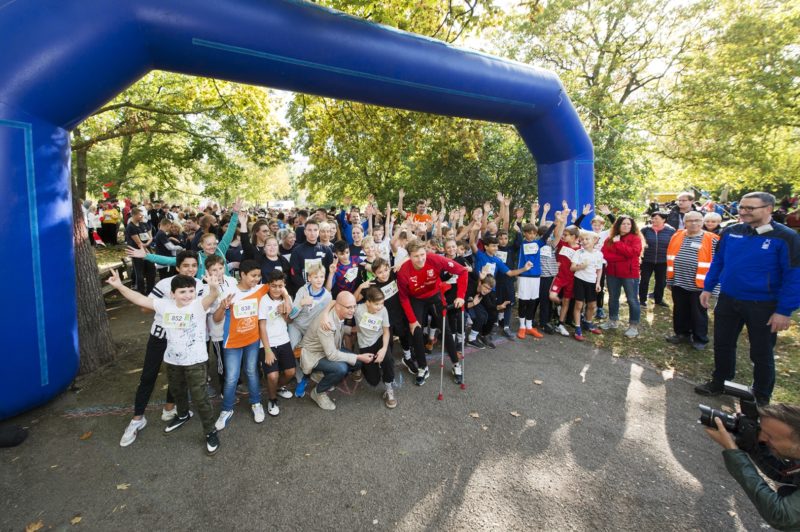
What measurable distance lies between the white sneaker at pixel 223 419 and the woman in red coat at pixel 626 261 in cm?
638

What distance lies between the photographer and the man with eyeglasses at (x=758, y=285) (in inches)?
152

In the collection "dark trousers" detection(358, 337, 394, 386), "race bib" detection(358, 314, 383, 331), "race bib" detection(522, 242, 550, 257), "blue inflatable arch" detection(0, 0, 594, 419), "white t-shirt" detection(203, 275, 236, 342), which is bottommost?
"dark trousers" detection(358, 337, 394, 386)

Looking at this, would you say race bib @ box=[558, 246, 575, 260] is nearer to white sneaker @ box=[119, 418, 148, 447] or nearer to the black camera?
the black camera

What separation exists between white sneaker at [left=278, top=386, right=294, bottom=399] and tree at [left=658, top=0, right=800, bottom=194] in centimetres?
1541

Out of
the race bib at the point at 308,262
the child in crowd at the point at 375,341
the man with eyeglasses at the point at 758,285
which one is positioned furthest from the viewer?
the race bib at the point at 308,262

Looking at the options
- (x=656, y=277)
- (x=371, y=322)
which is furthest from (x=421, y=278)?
(x=656, y=277)

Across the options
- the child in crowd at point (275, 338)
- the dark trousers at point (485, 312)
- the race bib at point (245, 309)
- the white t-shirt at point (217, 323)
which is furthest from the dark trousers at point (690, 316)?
the white t-shirt at point (217, 323)

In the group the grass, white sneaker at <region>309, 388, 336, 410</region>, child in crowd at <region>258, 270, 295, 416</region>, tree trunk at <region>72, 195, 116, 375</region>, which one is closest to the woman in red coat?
the grass

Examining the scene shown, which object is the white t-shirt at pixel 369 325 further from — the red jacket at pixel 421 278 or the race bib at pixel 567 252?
the race bib at pixel 567 252

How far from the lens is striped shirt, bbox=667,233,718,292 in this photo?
5.94 m

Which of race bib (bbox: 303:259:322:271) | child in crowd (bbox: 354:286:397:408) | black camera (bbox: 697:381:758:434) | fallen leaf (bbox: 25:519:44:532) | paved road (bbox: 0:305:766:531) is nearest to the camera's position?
black camera (bbox: 697:381:758:434)

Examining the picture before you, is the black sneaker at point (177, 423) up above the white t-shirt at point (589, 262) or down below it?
below

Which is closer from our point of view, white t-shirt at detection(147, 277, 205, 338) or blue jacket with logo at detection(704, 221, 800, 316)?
white t-shirt at detection(147, 277, 205, 338)

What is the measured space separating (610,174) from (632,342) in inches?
308
